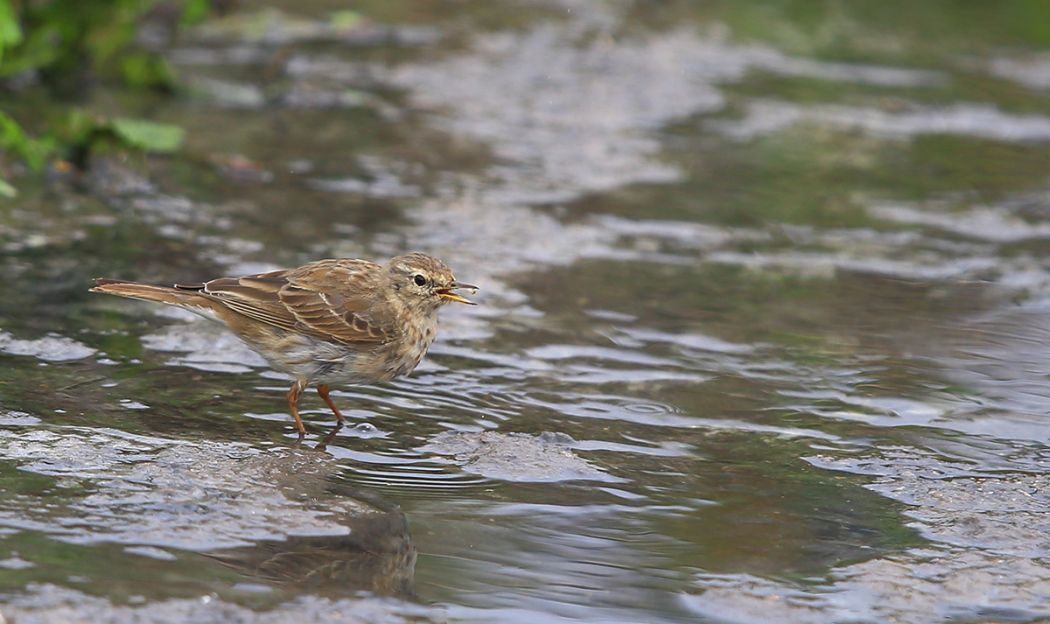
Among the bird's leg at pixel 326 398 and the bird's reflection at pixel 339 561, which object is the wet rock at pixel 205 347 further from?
the bird's reflection at pixel 339 561

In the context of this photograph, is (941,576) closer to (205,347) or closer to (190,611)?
(190,611)

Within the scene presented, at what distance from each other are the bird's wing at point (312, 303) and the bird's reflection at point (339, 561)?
5.28 feet

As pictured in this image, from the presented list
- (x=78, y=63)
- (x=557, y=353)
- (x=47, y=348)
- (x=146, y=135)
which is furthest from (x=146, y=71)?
(x=557, y=353)

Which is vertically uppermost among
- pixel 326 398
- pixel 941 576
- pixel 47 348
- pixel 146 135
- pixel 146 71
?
pixel 146 71

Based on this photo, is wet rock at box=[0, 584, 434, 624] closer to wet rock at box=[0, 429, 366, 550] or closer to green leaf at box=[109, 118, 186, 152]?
wet rock at box=[0, 429, 366, 550]

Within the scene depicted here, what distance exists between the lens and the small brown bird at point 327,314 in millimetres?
7289

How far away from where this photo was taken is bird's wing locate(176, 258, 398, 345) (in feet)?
24.1

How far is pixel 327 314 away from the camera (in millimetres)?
7438

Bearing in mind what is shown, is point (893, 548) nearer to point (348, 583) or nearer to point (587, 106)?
point (348, 583)

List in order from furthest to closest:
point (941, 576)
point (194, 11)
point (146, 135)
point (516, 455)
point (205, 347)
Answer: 1. point (194, 11)
2. point (146, 135)
3. point (205, 347)
4. point (516, 455)
5. point (941, 576)

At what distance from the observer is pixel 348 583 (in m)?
5.38

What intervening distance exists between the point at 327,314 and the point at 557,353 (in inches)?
59.1

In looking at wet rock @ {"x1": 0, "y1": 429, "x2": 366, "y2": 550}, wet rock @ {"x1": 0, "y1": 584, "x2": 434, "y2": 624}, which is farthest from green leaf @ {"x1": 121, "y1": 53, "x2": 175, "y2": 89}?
wet rock @ {"x1": 0, "y1": 584, "x2": 434, "y2": 624}

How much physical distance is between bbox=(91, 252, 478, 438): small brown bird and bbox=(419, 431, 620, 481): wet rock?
2.00 feet
